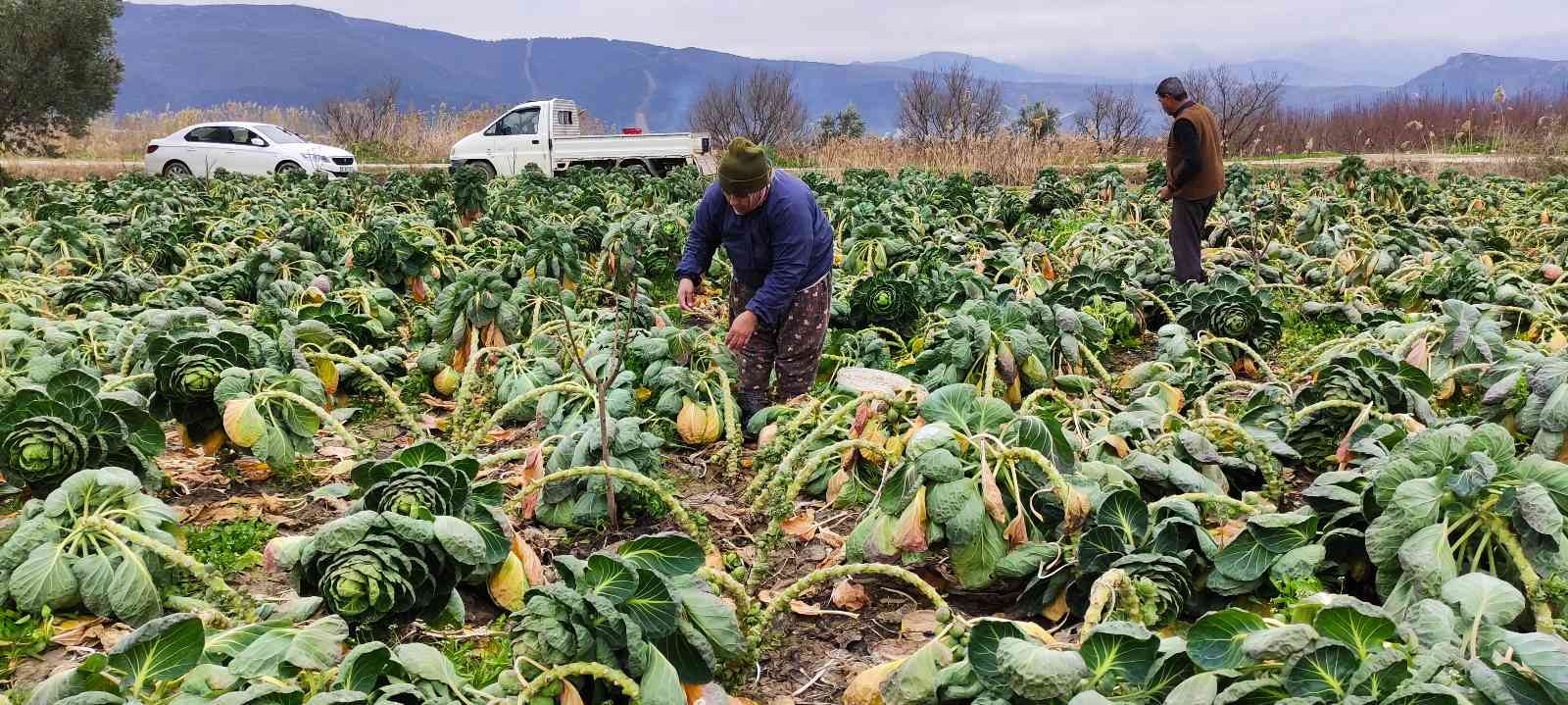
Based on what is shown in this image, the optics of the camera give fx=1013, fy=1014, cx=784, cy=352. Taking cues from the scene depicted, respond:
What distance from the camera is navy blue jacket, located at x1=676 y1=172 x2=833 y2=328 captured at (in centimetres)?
424

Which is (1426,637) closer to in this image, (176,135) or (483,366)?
(483,366)

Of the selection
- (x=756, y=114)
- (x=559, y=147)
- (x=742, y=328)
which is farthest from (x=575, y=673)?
(x=756, y=114)

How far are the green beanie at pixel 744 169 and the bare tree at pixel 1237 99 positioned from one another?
20.7 m

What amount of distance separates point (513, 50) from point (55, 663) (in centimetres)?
15479

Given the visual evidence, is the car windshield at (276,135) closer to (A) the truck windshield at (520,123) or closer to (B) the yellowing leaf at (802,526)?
(A) the truck windshield at (520,123)

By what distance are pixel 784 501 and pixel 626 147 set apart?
55.1ft

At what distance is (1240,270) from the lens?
313 inches

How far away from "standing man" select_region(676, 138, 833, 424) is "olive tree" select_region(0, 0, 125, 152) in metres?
20.8

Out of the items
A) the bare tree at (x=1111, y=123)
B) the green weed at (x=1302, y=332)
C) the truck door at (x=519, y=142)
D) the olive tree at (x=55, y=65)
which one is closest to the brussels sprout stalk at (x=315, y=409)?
the green weed at (x=1302, y=332)

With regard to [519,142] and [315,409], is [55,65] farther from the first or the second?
[315,409]

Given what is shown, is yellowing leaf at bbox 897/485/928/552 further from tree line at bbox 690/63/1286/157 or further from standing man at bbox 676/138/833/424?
tree line at bbox 690/63/1286/157

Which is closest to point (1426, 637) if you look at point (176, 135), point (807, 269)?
point (807, 269)

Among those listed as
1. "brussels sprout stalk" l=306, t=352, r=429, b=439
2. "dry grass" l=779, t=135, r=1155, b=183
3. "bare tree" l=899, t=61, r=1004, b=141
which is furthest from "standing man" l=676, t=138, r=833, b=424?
"bare tree" l=899, t=61, r=1004, b=141

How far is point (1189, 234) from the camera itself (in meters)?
6.86
